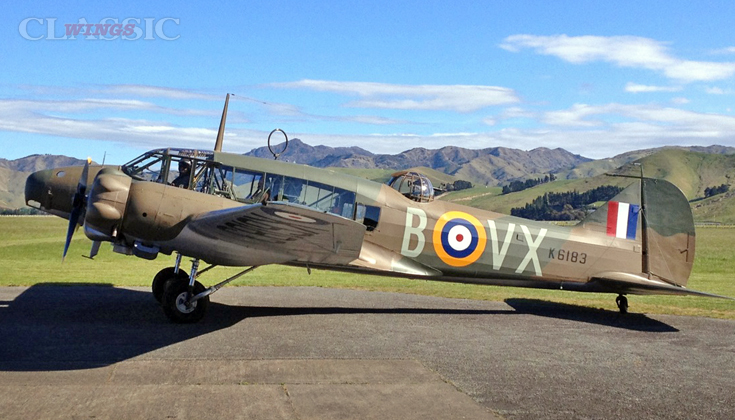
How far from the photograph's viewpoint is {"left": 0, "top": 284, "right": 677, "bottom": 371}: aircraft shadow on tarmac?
9266 millimetres

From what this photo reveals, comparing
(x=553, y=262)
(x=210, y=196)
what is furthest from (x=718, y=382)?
(x=210, y=196)

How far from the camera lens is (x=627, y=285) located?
14320 millimetres

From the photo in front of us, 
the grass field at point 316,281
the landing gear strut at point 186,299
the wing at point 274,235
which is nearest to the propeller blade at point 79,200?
the landing gear strut at point 186,299

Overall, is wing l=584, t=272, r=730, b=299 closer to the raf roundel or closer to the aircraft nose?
the raf roundel

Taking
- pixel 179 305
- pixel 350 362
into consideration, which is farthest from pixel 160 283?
pixel 350 362

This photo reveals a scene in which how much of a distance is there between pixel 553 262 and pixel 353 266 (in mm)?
4812

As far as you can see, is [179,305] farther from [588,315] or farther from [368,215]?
[588,315]

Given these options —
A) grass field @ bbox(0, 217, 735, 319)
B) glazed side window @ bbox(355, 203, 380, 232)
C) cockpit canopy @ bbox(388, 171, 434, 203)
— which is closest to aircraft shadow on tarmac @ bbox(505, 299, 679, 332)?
grass field @ bbox(0, 217, 735, 319)

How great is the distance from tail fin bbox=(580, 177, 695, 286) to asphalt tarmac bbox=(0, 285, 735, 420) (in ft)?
3.89

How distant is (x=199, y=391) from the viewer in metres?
7.77

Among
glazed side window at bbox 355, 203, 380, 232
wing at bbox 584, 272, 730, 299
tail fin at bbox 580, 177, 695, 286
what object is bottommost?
wing at bbox 584, 272, 730, 299

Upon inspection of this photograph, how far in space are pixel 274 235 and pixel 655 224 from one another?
923cm

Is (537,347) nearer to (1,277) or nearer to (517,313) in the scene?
(517,313)

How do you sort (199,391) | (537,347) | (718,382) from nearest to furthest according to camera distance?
(199,391) < (718,382) < (537,347)
